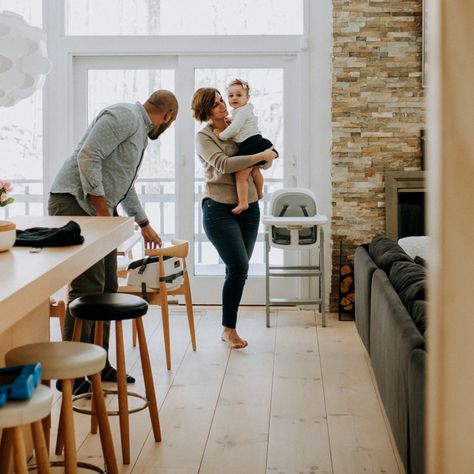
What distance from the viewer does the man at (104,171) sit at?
368 cm

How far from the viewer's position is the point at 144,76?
6410mm

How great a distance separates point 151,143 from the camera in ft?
21.1

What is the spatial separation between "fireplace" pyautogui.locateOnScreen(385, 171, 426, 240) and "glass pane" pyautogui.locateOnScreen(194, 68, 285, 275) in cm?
92

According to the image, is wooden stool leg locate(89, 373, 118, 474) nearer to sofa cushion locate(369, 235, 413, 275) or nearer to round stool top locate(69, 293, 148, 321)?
round stool top locate(69, 293, 148, 321)

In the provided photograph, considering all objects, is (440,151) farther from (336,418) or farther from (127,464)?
(336,418)

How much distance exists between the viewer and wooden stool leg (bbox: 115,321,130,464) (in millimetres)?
2908

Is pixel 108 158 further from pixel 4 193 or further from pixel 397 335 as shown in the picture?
pixel 397 335

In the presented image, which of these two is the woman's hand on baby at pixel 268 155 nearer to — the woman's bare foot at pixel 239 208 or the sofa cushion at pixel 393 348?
the woman's bare foot at pixel 239 208

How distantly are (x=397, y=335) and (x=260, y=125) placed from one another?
3.91m

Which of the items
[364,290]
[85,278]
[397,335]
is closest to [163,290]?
[85,278]

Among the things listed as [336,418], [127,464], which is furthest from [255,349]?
[127,464]

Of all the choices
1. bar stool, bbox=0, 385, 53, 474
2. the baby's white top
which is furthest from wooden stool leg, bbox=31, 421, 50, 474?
the baby's white top

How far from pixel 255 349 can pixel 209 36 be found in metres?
2.77

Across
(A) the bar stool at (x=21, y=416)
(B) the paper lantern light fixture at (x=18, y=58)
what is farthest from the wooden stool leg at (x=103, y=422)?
(B) the paper lantern light fixture at (x=18, y=58)
